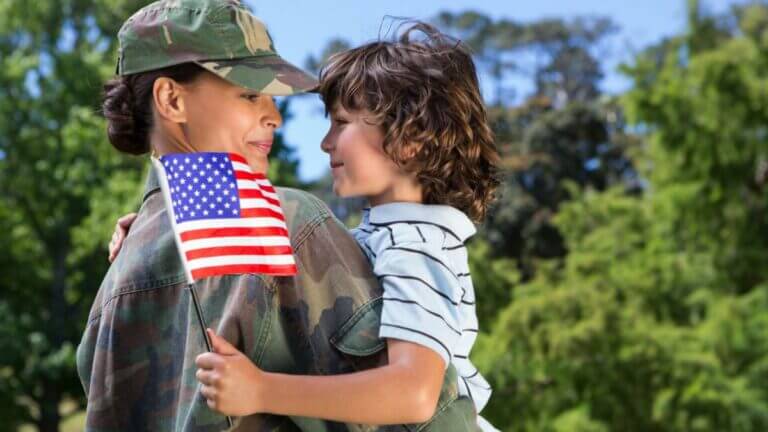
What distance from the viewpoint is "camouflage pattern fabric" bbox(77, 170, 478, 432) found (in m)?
1.91

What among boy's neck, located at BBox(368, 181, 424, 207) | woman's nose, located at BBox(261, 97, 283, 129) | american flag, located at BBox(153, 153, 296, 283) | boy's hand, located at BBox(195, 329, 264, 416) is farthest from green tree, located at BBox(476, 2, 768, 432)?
boy's hand, located at BBox(195, 329, 264, 416)

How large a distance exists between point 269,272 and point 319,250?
0.12m

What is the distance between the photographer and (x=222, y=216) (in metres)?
1.96

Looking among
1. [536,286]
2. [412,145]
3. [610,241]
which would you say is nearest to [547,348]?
[536,286]

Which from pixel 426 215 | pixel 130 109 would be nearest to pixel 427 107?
pixel 426 215

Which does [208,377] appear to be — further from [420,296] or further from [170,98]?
[170,98]

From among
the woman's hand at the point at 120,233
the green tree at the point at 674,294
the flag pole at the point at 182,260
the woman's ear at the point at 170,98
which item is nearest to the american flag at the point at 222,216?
the flag pole at the point at 182,260

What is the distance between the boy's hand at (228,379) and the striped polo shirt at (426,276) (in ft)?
0.79

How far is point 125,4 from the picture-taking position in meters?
22.2

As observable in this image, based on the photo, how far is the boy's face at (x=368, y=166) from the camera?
90.0 inches

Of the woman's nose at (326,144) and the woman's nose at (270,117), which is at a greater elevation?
the woman's nose at (270,117)

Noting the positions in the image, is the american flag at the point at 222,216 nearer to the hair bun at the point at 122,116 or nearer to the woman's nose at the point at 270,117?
the woman's nose at the point at 270,117

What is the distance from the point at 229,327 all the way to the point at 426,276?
0.36 m

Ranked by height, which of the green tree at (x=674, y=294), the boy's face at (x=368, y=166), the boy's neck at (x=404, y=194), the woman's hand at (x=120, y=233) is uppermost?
the boy's face at (x=368, y=166)
